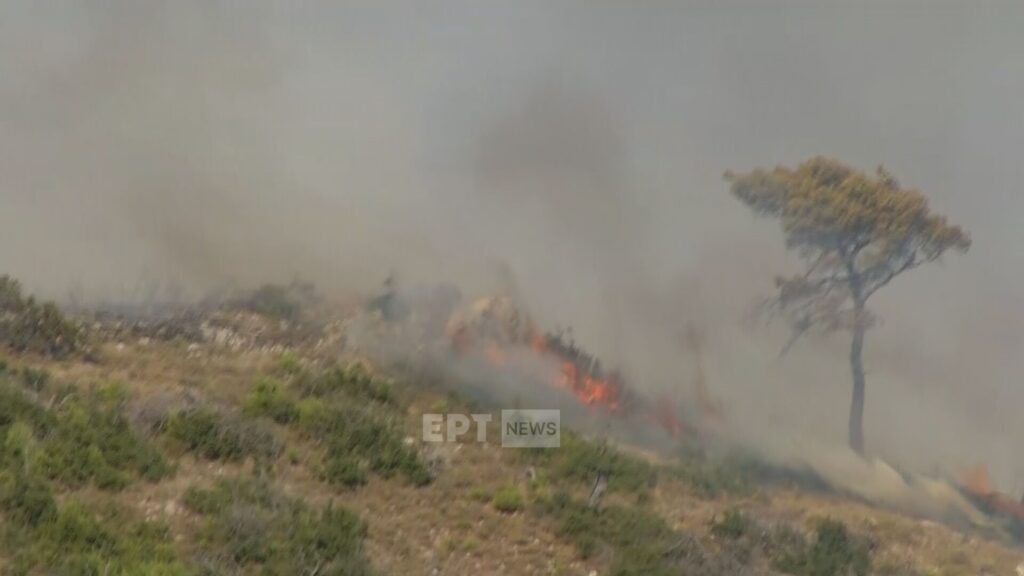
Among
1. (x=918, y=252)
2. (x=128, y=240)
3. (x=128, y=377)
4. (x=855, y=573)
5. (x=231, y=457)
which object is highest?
(x=918, y=252)

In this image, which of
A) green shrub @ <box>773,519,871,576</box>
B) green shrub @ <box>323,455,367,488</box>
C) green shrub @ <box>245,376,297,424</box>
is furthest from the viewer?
green shrub @ <box>245,376,297,424</box>

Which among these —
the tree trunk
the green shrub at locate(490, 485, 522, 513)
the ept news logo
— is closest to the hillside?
the green shrub at locate(490, 485, 522, 513)

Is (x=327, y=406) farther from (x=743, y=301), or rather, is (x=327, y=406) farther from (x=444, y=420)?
(x=743, y=301)

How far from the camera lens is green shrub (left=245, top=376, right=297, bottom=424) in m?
14.7

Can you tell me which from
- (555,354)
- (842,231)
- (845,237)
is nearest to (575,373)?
(555,354)

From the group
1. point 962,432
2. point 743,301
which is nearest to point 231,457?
point 743,301

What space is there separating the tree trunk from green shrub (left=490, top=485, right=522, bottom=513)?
13.4 m

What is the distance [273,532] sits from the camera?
11.2m

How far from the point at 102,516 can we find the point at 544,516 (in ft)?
18.2

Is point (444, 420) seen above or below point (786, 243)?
below

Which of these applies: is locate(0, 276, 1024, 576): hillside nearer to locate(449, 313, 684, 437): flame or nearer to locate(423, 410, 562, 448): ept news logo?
locate(423, 410, 562, 448): ept news logo

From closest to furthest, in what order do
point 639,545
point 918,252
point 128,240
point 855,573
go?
point 639,545 < point 855,573 < point 128,240 < point 918,252

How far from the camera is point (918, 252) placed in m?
26.5

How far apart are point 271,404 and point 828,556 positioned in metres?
8.12
